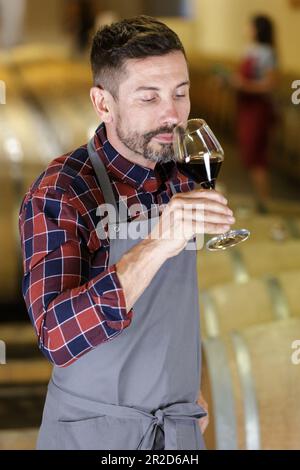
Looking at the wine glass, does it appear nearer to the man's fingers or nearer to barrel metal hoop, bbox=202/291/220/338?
the man's fingers

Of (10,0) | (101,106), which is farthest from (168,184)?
(10,0)

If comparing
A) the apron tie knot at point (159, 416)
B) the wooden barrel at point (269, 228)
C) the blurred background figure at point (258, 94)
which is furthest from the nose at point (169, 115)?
the blurred background figure at point (258, 94)

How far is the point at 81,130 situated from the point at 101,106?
19.4 feet

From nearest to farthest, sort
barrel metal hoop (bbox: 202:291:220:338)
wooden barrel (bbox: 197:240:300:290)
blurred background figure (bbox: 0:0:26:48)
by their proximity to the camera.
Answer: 1. barrel metal hoop (bbox: 202:291:220:338)
2. wooden barrel (bbox: 197:240:300:290)
3. blurred background figure (bbox: 0:0:26:48)

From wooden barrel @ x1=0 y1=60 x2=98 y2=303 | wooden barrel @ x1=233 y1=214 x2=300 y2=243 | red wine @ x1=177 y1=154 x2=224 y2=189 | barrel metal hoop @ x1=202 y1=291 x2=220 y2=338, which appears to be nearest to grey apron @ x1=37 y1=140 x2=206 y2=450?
red wine @ x1=177 y1=154 x2=224 y2=189

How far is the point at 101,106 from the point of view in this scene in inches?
55.7

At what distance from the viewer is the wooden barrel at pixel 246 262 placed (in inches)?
115

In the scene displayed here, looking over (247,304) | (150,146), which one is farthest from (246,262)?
(150,146)

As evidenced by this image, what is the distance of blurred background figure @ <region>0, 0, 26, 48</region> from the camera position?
16.6m

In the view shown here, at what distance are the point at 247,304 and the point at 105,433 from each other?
1.28m

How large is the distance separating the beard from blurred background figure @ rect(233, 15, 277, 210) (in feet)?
15.8

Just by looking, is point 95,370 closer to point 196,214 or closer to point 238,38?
point 196,214

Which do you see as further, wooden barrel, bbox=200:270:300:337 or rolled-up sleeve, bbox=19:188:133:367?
wooden barrel, bbox=200:270:300:337
